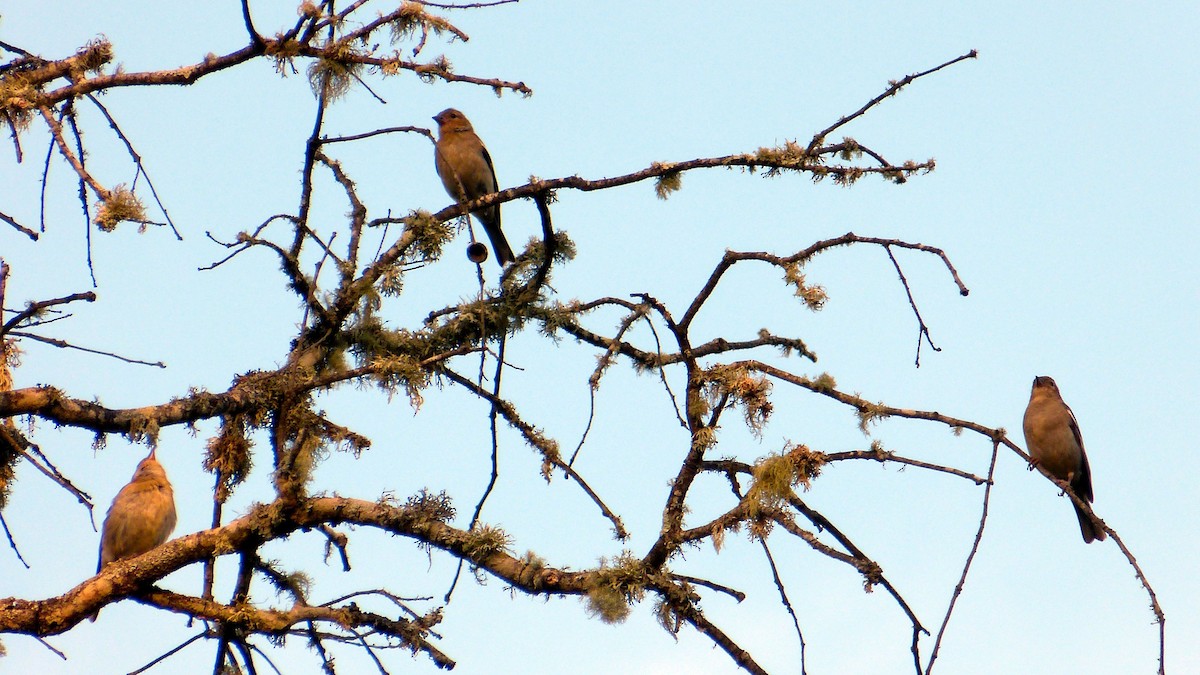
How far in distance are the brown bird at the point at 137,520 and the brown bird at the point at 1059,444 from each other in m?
4.98

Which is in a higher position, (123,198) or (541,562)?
(123,198)

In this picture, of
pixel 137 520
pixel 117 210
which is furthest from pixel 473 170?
pixel 117 210

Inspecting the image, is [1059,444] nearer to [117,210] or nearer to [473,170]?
[473,170]

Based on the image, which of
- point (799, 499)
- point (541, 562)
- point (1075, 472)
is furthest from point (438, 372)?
point (1075, 472)

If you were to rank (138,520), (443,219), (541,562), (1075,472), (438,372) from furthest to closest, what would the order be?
(1075,472) → (138,520) → (443,219) → (438,372) → (541,562)

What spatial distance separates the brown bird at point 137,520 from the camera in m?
5.36

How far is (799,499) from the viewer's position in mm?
3686

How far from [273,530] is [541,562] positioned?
2.95 feet

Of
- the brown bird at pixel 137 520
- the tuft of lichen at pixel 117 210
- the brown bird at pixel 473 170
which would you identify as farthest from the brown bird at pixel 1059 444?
the tuft of lichen at pixel 117 210

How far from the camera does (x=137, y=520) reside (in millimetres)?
5371

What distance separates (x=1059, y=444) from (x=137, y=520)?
5.32 meters

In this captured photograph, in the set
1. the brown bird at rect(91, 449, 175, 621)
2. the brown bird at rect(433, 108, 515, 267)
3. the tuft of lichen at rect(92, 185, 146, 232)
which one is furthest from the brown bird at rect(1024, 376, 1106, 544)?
the tuft of lichen at rect(92, 185, 146, 232)

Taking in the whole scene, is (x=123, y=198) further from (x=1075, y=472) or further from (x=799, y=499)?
(x=1075, y=472)

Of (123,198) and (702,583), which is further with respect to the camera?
(123,198)
